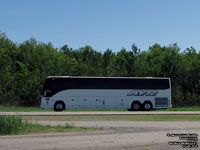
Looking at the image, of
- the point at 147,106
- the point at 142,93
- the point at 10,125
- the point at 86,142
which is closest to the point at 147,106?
the point at 147,106

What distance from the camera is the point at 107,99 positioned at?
3934 centimetres

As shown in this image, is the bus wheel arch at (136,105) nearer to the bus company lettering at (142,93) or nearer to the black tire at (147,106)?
the black tire at (147,106)

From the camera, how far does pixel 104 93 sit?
129ft

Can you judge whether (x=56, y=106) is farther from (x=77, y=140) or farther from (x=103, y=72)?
(x=77, y=140)

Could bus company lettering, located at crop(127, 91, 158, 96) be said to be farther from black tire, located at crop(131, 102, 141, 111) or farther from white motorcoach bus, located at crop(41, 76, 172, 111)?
black tire, located at crop(131, 102, 141, 111)

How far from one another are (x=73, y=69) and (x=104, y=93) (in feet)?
43.6

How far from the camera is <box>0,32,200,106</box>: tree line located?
5038 centimetres

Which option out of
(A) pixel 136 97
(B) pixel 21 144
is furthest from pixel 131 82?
(B) pixel 21 144

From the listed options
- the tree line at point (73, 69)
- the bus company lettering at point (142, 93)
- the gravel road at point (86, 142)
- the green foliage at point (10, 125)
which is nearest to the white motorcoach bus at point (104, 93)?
the bus company lettering at point (142, 93)

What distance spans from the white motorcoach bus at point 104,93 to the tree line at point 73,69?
1194 cm

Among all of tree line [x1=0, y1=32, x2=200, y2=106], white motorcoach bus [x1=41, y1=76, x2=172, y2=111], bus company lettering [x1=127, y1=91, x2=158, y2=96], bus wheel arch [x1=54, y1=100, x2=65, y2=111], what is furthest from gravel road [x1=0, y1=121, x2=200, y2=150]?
tree line [x1=0, y1=32, x2=200, y2=106]

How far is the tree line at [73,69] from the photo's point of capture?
50.4m

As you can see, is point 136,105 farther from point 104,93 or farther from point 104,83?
point 104,83

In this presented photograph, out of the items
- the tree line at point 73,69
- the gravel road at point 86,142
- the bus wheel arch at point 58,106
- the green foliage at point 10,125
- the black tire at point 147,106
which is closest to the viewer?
the gravel road at point 86,142
